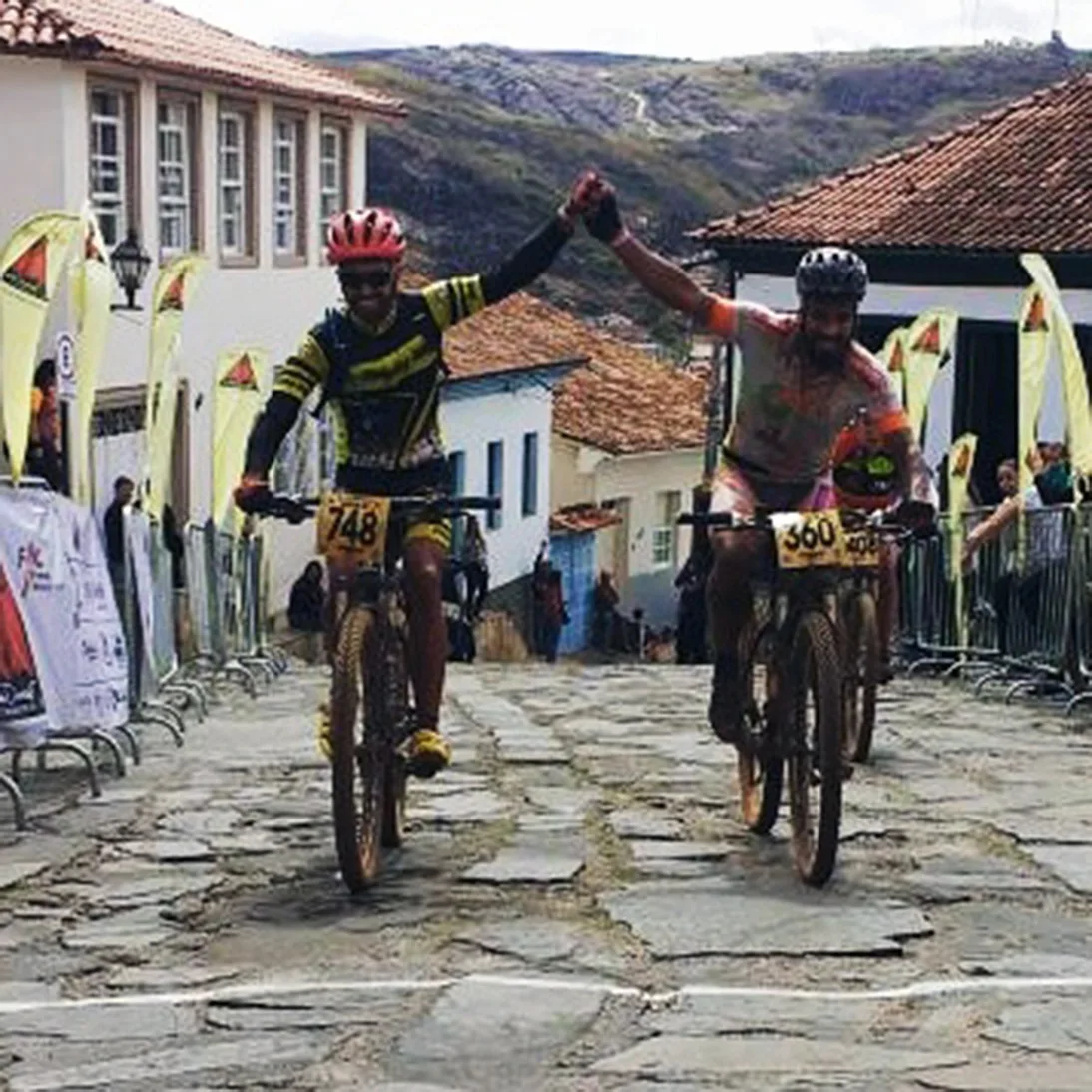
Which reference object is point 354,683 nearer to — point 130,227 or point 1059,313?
point 1059,313

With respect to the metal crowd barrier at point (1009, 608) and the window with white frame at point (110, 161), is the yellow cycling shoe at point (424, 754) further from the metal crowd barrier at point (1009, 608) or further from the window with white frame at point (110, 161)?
the window with white frame at point (110, 161)

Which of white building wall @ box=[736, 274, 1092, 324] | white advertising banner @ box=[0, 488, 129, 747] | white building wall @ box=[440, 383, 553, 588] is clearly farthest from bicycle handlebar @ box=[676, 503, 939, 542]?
white building wall @ box=[440, 383, 553, 588]

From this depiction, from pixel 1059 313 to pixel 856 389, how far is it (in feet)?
22.7

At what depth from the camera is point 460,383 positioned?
38.0 m

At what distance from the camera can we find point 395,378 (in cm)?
713

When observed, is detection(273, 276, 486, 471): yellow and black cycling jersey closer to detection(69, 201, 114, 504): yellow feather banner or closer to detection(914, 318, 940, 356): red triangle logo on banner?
detection(69, 201, 114, 504): yellow feather banner

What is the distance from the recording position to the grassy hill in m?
89.3

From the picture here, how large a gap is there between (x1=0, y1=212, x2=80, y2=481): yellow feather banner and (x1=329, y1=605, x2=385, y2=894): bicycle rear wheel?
3.25 m

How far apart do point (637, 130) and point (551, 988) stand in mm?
161658

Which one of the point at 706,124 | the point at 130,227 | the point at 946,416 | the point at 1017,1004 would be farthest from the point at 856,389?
the point at 706,124

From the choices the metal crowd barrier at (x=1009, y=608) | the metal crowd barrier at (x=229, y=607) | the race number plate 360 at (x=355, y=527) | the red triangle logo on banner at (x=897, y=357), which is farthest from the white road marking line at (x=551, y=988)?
the red triangle logo on banner at (x=897, y=357)

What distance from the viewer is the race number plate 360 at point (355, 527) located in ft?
22.7

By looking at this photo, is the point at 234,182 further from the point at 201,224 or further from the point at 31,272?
the point at 31,272

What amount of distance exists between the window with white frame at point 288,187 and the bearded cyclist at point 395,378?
24968 millimetres
